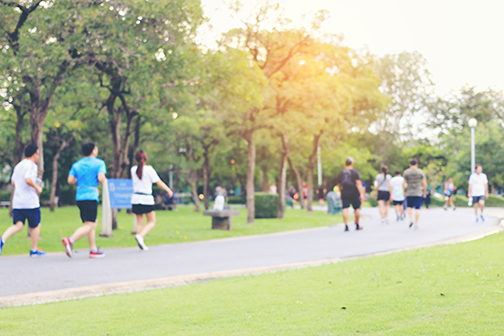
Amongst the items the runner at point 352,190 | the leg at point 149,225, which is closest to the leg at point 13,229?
the leg at point 149,225

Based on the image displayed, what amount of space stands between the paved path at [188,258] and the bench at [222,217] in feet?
5.85

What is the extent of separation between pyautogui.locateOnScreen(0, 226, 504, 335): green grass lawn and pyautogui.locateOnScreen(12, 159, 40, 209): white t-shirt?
14.3ft

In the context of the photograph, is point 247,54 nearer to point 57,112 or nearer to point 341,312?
point 57,112

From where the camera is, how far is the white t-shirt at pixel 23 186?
9.58 m

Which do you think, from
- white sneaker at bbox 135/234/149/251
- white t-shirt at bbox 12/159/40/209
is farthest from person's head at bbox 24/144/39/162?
white sneaker at bbox 135/234/149/251

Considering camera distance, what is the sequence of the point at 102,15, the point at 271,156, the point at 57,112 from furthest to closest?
1. the point at 271,156
2. the point at 57,112
3. the point at 102,15

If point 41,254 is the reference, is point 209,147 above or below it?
above

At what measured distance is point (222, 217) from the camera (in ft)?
55.9

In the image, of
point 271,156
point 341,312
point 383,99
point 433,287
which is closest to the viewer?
point 341,312

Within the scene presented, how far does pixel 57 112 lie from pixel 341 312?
69.2 feet

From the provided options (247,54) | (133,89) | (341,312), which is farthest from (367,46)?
(341,312)

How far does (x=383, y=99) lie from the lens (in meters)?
31.1

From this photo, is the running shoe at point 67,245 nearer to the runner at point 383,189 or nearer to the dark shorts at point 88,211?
the dark shorts at point 88,211

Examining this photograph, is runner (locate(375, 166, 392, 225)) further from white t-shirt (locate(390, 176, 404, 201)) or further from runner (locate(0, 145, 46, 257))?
runner (locate(0, 145, 46, 257))
